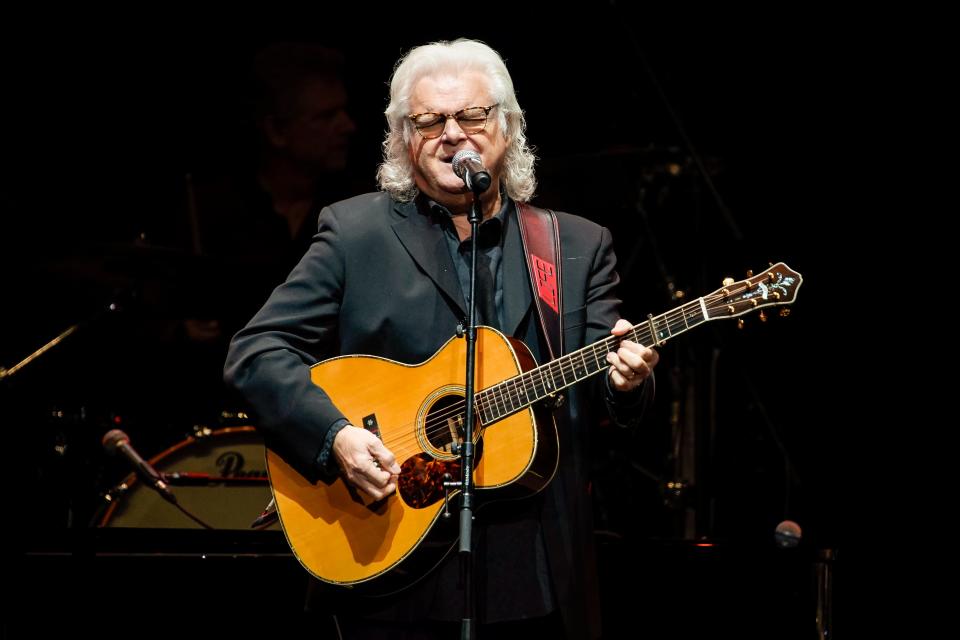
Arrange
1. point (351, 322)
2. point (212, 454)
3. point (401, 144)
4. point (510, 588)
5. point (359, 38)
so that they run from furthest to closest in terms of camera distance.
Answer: point (359, 38) < point (212, 454) < point (401, 144) < point (351, 322) < point (510, 588)

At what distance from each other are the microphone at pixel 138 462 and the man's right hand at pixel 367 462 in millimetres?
1722

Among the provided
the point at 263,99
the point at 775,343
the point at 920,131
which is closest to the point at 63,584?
the point at 263,99

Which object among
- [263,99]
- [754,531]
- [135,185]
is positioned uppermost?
[263,99]

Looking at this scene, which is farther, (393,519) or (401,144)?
(401,144)

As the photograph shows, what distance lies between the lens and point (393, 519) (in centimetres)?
279

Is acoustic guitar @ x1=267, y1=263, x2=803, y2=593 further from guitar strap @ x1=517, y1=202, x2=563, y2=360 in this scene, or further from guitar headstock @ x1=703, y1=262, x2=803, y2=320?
guitar strap @ x1=517, y1=202, x2=563, y2=360

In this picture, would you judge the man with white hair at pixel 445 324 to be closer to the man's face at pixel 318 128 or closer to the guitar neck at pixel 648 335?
the guitar neck at pixel 648 335

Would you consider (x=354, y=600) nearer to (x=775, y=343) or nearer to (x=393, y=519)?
(x=393, y=519)

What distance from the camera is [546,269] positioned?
2994 mm

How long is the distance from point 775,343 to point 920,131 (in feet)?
4.06

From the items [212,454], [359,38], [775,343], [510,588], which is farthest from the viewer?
[359,38]

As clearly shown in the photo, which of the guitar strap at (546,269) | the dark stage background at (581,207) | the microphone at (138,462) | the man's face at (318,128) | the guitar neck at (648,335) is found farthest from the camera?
the man's face at (318,128)

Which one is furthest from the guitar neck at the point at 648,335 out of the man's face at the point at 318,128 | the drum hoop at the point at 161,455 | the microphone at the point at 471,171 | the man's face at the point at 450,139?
the man's face at the point at 318,128

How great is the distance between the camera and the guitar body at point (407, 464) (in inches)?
108
